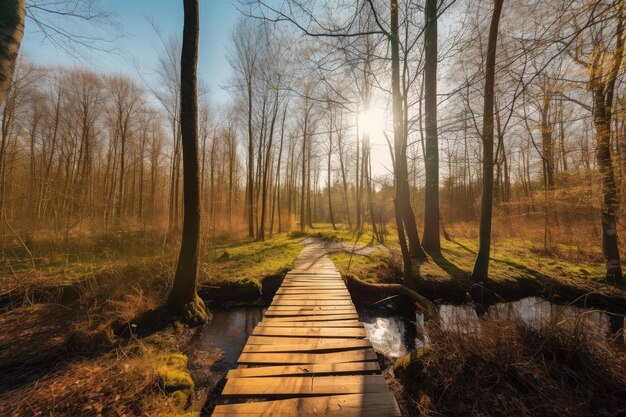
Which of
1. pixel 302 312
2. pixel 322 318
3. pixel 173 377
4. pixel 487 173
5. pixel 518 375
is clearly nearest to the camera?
pixel 518 375

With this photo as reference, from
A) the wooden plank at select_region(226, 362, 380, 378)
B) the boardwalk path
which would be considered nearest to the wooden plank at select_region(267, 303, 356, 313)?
the boardwalk path

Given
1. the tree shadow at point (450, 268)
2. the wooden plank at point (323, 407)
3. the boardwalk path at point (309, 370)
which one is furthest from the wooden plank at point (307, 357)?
the tree shadow at point (450, 268)

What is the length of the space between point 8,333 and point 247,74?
15.5 m

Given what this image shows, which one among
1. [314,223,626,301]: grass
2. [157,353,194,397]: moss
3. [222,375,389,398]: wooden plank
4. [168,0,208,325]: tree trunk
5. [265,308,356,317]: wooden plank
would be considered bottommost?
[157,353,194,397]: moss

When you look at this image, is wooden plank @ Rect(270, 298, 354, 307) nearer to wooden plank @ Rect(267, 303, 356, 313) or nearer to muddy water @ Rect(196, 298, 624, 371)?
wooden plank @ Rect(267, 303, 356, 313)

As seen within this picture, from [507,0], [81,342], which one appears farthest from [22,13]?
[507,0]

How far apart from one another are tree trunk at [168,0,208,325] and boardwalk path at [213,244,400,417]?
2.31m

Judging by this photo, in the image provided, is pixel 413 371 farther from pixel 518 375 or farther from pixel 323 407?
pixel 323 407

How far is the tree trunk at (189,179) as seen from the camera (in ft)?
16.2

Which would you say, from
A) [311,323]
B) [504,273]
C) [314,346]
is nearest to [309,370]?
[314,346]

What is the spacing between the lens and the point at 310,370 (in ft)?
8.66

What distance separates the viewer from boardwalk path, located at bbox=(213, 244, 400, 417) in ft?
6.94

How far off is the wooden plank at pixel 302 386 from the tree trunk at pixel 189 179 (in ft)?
11.5

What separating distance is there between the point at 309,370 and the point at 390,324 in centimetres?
390
